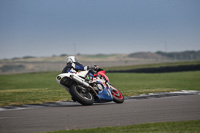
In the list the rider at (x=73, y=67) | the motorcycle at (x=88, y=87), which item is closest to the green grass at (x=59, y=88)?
the rider at (x=73, y=67)

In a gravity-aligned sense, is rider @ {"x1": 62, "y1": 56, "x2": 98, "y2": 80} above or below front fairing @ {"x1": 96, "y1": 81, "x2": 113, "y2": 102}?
above

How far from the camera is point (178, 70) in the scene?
39.1m

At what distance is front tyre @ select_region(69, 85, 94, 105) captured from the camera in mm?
10727

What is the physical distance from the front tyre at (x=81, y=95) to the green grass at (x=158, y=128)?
4054mm

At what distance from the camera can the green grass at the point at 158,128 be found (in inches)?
250

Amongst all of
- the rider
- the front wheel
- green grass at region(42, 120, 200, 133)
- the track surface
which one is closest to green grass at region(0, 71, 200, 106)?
the rider

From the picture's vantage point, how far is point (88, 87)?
11.0m

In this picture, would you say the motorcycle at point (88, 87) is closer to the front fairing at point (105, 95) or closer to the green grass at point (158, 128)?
the front fairing at point (105, 95)

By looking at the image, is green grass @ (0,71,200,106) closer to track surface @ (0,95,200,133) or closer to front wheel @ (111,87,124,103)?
front wheel @ (111,87,124,103)

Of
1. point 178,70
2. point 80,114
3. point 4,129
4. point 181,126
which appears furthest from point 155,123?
point 178,70

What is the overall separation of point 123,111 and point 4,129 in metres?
3.42

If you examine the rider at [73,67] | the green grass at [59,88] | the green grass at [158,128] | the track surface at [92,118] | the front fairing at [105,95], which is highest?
the rider at [73,67]

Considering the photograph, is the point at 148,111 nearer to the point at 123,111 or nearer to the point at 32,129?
the point at 123,111

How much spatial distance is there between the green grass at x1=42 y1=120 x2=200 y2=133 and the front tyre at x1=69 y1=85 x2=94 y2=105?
13.3 ft
